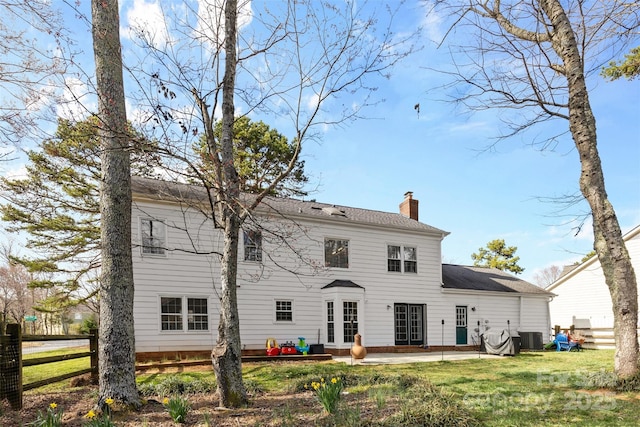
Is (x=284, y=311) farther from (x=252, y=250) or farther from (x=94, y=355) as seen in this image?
(x=94, y=355)

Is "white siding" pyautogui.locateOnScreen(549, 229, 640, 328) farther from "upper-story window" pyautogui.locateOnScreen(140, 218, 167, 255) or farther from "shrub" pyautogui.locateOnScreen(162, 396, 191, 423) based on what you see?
"shrub" pyautogui.locateOnScreen(162, 396, 191, 423)

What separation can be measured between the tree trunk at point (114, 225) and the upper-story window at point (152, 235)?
25.7 ft

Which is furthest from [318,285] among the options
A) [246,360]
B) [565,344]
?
[565,344]

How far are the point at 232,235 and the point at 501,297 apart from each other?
18.6 m

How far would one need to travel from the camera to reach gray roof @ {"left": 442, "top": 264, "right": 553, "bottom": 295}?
2150 cm

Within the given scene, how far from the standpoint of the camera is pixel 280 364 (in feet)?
42.5

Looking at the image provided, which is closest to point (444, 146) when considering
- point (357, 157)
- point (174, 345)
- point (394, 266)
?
point (357, 157)

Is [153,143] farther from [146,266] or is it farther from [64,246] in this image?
[64,246]

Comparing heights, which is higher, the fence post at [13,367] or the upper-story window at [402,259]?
the upper-story window at [402,259]

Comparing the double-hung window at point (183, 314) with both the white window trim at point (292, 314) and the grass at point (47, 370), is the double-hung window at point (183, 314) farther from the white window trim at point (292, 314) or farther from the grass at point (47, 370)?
the grass at point (47, 370)

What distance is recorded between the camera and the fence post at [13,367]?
6.54 m

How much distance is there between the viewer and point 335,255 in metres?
18.0

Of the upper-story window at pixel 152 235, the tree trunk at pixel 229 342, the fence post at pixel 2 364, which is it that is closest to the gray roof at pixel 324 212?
the upper-story window at pixel 152 235

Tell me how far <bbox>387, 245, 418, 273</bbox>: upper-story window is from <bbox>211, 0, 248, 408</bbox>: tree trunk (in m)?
13.1
